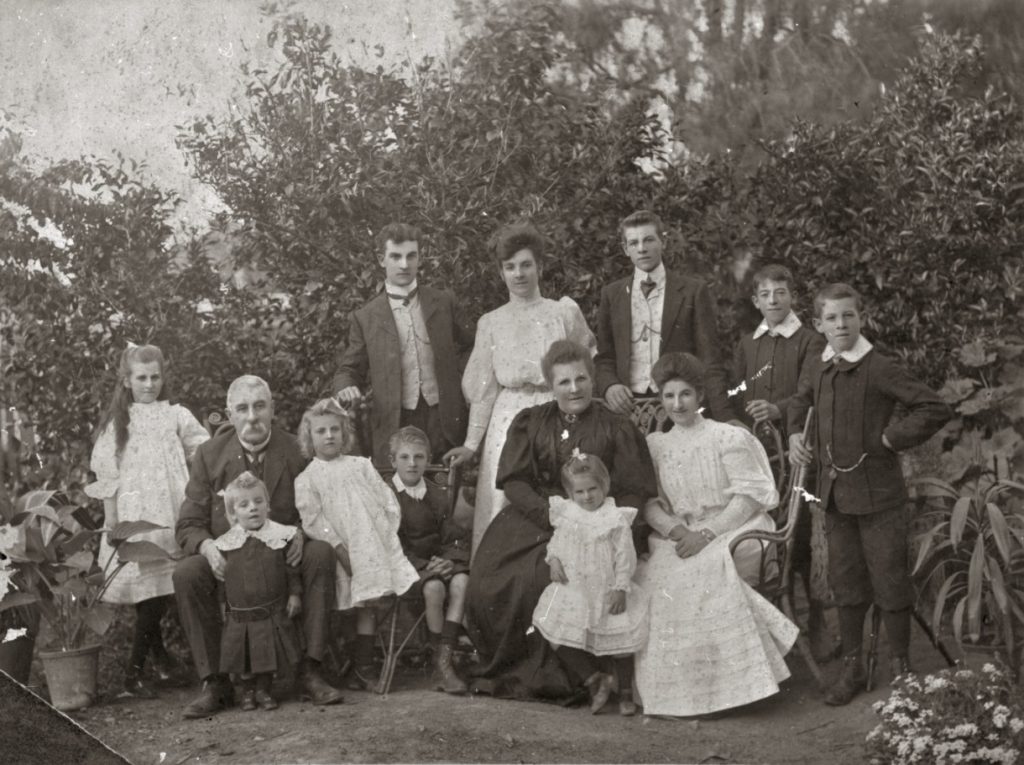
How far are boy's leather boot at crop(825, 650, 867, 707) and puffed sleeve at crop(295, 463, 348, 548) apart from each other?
1669 millimetres

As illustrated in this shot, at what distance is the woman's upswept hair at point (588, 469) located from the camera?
4453 mm

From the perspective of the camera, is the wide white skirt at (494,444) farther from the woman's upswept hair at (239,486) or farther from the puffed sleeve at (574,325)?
the woman's upswept hair at (239,486)

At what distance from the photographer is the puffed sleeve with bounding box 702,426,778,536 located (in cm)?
458

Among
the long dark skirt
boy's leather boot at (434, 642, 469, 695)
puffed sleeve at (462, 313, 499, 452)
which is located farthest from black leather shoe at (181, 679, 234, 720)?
puffed sleeve at (462, 313, 499, 452)

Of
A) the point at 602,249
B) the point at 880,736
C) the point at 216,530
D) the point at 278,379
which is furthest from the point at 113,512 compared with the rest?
the point at 880,736

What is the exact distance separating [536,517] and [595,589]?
0.35m

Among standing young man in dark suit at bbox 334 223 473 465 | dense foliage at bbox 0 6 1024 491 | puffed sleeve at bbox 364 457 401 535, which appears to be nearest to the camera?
puffed sleeve at bbox 364 457 401 535

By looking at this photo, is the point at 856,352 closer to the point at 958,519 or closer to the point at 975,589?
the point at 958,519

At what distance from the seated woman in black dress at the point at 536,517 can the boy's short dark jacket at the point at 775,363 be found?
0.71 m

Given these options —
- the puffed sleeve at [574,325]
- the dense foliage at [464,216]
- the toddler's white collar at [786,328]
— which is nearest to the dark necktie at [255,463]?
the dense foliage at [464,216]

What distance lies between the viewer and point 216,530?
473cm

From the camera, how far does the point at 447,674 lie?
4.48m

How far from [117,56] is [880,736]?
11.5 ft

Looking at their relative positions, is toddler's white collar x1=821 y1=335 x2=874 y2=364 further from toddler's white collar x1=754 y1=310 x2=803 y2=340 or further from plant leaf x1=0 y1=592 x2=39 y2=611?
plant leaf x1=0 y1=592 x2=39 y2=611
